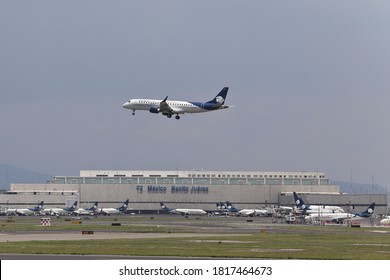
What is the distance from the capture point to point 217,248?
107875 mm

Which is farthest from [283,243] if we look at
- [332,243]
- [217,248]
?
[217,248]

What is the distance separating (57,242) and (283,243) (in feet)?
96.4

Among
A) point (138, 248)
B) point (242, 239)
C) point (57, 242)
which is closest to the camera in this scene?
point (138, 248)

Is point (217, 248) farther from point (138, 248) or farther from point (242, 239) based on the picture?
point (242, 239)

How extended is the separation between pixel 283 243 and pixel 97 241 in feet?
80.0

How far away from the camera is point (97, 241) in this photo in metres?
123

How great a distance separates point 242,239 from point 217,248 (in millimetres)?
25767
